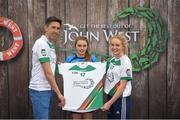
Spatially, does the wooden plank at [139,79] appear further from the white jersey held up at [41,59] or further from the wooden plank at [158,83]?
the white jersey held up at [41,59]

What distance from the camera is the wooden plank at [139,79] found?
16.4 feet

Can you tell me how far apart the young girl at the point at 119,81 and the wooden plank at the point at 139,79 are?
100cm

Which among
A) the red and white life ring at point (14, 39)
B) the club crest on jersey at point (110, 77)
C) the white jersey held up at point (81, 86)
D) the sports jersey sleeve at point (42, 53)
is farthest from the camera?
the red and white life ring at point (14, 39)

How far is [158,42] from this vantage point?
197 inches

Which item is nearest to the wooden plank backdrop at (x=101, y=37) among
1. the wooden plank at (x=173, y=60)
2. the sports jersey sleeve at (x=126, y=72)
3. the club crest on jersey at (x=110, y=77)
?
the wooden plank at (x=173, y=60)

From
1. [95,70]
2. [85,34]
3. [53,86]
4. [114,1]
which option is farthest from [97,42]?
[53,86]

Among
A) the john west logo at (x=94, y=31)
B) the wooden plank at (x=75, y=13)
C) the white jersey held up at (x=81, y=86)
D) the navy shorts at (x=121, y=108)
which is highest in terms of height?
the wooden plank at (x=75, y=13)

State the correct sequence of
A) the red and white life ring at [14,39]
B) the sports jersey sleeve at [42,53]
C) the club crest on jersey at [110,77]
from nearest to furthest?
the sports jersey sleeve at [42,53]
the club crest on jersey at [110,77]
the red and white life ring at [14,39]

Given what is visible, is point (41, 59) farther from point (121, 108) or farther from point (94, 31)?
point (94, 31)

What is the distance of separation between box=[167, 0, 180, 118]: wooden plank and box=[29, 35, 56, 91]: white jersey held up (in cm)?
167

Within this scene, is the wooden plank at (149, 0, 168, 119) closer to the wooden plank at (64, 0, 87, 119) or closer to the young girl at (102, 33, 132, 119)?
the wooden plank at (64, 0, 87, 119)

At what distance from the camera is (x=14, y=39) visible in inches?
197

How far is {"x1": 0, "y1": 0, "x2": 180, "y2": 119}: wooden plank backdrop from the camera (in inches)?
197

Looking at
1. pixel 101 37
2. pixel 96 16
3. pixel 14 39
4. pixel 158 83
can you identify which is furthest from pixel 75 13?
pixel 158 83
